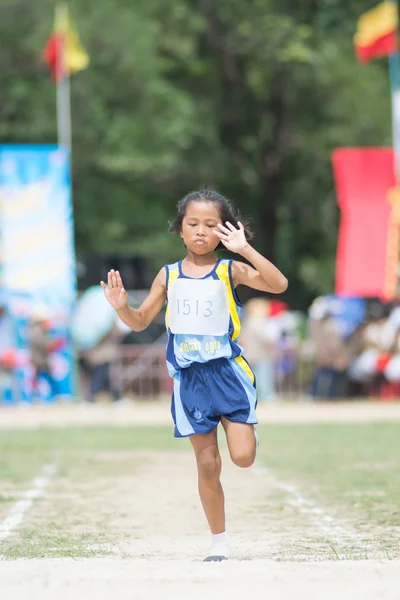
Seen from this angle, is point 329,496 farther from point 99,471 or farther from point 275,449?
point 275,449

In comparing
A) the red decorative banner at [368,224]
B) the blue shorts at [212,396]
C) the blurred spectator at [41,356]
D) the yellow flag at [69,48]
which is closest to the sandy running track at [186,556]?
the blue shorts at [212,396]

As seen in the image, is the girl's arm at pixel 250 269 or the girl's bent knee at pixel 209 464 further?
the girl's bent knee at pixel 209 464

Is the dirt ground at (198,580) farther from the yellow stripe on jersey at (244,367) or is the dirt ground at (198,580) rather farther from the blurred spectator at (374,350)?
the blurred spectator at (374,350)

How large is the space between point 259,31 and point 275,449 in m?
21.3

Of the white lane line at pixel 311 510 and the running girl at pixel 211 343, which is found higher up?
the running girl at pixel 211 343

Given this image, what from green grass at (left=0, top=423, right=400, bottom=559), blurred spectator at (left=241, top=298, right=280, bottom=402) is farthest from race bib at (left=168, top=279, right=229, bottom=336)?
blurred spectator at (left=241, top=298, right=280, bottom=402)

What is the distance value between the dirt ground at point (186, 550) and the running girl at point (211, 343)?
53cm

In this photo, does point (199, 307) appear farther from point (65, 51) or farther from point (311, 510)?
point (65, 51)

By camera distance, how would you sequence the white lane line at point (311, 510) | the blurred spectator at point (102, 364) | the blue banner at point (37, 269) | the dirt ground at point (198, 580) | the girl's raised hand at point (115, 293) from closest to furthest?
the dirt ground at point (198, 580), the girl's raised hand at point (115, 293), the white lane line at point (311, 510), the blurred spectator at point (102, 364), the blue banner at point (37, 269)

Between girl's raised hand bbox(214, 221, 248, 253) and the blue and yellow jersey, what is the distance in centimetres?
18

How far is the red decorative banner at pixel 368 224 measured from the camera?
86.7 feet

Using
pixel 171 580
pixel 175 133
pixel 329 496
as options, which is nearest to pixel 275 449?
pixel 329 496

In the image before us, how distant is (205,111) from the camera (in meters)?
36.8

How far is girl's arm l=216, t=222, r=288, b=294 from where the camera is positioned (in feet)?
22.2
